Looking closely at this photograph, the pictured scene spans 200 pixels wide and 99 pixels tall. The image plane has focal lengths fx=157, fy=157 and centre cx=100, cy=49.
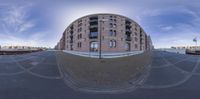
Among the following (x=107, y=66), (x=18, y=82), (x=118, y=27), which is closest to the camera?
(x=18, y=82)

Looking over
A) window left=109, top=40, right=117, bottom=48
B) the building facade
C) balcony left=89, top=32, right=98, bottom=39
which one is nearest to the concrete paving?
the building facade

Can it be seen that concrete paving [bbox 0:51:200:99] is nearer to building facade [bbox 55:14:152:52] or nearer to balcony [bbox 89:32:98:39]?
building facade [bbox 55:14:152:52]

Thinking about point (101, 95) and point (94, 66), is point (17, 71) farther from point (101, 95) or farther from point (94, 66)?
point (101, 95)

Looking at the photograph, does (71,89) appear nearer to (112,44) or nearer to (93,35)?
(112,44)

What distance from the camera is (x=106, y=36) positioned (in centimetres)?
3038

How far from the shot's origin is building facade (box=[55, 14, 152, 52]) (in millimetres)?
27578

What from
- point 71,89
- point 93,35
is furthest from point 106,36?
point 71,89

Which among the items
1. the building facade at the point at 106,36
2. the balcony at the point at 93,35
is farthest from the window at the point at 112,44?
the balcony at the point at 93,35

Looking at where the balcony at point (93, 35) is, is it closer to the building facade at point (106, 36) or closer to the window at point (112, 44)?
the building facade at point (106, 36)

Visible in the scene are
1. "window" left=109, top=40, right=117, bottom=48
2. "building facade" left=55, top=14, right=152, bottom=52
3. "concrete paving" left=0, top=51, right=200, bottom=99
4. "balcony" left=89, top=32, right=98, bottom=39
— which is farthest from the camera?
"balcony" left=89, top=32, right=98, bottom=39

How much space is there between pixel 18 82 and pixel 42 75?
1.83 m

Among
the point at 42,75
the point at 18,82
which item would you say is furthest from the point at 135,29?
the point at 18,82

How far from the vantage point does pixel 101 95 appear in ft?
24.7

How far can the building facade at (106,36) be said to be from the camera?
27.6 m
